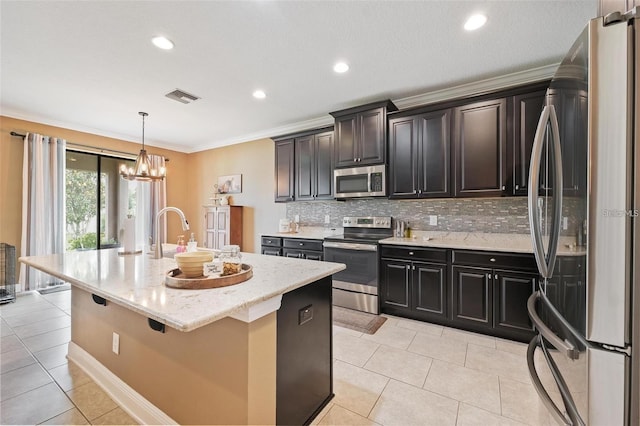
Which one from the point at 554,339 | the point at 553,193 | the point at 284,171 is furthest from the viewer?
the point at 284,171

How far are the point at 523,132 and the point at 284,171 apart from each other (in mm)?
3184

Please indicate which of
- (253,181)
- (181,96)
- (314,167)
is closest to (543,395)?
(314,167)

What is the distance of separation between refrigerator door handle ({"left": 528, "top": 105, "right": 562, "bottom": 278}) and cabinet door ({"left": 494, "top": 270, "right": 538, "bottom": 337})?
4.93 ft

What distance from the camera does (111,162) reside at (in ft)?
17.2

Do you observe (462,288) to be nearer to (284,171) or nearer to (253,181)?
(284,171)

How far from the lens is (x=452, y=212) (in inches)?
135

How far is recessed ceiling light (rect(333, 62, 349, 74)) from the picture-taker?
9.13 ft

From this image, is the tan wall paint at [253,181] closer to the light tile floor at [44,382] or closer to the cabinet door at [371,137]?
the cabinet door at [371,137]

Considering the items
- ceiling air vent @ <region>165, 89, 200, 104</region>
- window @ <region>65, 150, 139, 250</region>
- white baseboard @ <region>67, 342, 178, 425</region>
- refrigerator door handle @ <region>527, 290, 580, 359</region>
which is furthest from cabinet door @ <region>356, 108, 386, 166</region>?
window @ <region>65, 150, 139, 250</region>

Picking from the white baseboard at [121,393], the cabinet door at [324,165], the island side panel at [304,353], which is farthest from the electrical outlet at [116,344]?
the cabinet door at [324,165]

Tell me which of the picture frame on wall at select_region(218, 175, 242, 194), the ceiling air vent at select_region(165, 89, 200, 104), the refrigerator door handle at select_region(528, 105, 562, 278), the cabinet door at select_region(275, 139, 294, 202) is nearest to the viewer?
the refrigerator door handle at select_region(528, 105, 562, 278)

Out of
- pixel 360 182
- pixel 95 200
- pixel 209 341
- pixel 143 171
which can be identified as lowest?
pixel 209 341

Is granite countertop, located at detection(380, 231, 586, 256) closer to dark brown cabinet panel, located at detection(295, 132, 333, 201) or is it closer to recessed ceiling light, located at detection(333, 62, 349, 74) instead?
dark brown cabinet panel, located at detection(295, 132, 333, 201)

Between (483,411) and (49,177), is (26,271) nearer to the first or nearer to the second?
(49,177)
